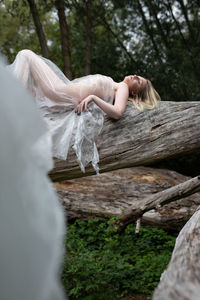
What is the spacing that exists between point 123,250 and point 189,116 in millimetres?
2272

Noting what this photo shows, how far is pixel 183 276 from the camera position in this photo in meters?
1.55

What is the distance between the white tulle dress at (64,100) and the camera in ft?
11.3

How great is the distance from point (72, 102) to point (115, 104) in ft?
1.52

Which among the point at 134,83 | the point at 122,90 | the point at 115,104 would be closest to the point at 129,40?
the point at 134,83

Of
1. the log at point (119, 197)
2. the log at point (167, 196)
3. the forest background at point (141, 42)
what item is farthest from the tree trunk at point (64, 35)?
the log at point (167, 196)

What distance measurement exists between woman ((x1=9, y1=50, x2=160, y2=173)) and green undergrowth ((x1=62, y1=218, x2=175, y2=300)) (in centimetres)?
131

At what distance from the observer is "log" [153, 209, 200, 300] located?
1373 millimetres

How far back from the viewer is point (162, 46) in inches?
358

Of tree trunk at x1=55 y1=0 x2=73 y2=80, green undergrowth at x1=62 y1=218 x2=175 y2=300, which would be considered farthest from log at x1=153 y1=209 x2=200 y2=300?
tree trunk at x1=55 y1=0 x2=73 y2=80

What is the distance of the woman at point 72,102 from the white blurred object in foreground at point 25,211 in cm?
211

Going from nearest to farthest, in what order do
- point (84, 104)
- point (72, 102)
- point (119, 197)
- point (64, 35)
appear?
point (84, 104), point (72, 102), point (119, 197), point (64, 35)

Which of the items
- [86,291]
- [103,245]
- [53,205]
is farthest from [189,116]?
[53,205]

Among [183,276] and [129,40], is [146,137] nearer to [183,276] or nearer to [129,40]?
[183,276]

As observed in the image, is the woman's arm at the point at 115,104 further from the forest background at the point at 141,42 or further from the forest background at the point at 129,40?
the forest background at the point at 141,42
